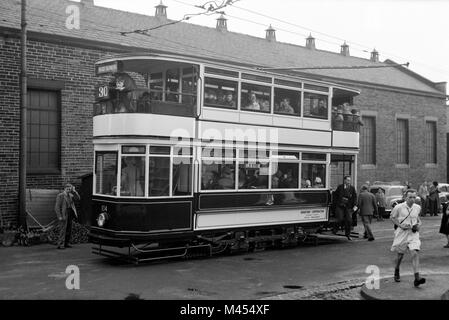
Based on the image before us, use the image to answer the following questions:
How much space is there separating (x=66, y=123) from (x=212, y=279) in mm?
8810

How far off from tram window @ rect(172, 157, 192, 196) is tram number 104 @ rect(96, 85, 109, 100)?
2.12 m

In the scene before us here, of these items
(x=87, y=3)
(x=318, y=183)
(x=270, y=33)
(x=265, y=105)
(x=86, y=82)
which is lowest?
(x=318, y=183)

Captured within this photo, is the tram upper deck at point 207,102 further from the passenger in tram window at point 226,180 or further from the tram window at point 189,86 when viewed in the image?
the passenger in tram window at point 226,180

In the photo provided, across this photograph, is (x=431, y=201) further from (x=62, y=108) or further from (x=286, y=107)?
(x=62, y=108)

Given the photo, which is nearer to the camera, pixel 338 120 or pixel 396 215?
pixel 396 215

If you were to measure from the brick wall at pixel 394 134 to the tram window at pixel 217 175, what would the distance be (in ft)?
52.9

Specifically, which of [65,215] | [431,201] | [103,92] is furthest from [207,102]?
[431,201]

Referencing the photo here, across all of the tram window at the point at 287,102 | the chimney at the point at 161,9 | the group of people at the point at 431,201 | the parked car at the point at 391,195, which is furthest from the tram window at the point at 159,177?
the group of people at the point at 431,201

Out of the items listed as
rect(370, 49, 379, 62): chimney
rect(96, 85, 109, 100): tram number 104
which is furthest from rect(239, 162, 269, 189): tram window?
rect(370, 49, 379, 62): chimney

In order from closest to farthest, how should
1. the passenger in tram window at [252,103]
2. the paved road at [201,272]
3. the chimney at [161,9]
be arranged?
the paved road at [201,272] → the passenger in tram window at [252,103] → the chimney at [161,9]

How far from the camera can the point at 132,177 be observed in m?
11.7

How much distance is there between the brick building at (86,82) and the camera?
1564 cm

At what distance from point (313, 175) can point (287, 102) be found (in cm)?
223
